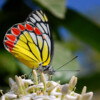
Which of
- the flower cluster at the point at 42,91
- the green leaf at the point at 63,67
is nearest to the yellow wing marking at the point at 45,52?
the green leaf at the point at 63,67

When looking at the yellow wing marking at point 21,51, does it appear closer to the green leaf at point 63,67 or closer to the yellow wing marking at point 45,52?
the yellow wing marking at point 45,52

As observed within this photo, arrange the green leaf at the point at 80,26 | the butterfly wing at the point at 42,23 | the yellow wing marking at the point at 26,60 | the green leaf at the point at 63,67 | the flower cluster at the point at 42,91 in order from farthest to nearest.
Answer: the green leaf at the point at 80,26 < the green leaf at the point at 63,67 < the butterfly wing at the point at 42,23 < the yellow wing marking at the point at 26,60 < the flower cluster at the point at 42,91

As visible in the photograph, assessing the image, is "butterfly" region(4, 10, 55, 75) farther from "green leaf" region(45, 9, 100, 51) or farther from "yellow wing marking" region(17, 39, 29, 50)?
"green leaf" region(45, 9, 100, 51)

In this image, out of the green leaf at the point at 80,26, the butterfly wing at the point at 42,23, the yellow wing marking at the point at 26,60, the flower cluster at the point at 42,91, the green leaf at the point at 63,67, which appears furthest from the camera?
the green leaf at the point at 80,26

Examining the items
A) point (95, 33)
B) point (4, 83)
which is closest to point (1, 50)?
point (4, 83)

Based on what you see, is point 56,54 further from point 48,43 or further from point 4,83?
point 4,83

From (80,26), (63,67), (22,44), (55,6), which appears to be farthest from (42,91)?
(80,26)
